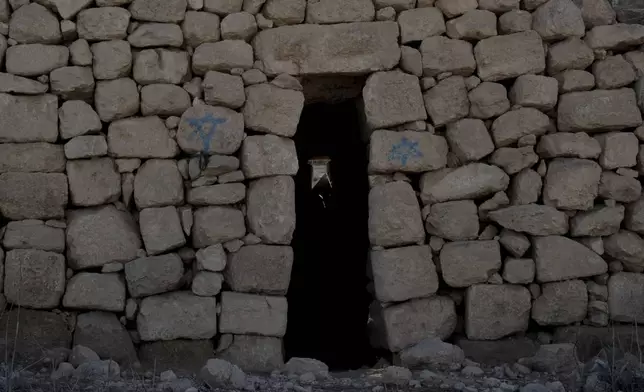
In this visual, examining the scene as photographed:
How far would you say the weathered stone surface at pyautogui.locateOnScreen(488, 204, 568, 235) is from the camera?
4879 millimetres

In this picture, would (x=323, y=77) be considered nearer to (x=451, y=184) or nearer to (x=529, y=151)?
(x=451, y=184)

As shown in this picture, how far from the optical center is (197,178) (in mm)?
4785

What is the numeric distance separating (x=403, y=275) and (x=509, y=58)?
5.57 feet

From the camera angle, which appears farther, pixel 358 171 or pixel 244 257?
pixel 358 171

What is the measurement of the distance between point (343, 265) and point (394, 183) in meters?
2.24

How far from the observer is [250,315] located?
15.5 ft

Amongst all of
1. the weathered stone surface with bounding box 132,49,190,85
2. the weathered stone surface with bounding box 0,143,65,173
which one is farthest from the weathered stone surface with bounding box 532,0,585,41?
the weathered stone surface with bounding box 0,143,65,173

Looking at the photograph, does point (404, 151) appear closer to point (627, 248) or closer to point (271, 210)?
point (271, 210)

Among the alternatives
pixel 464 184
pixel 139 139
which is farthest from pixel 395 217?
pixel 139 139

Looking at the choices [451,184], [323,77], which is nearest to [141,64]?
[323,77]

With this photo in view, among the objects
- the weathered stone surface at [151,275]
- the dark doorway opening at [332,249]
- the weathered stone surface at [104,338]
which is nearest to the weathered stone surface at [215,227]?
the weathered stone surface at [151,275]

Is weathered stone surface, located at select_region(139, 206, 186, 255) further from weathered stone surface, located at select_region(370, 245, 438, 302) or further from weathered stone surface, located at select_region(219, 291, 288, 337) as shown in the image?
weathered stone surface, located at select_region(370, 245, 438, 302)

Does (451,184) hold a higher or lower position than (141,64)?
lower

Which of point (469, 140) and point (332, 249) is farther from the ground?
point (469, 140)
